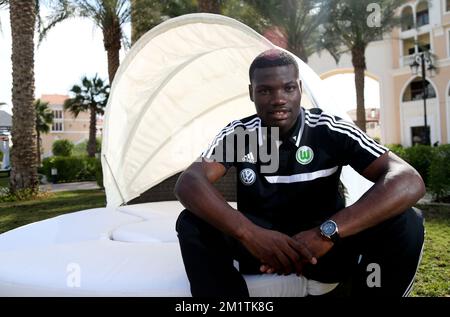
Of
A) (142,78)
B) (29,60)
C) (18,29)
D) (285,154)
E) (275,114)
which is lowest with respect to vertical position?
(285,154)

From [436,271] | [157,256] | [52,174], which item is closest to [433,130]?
[52,174]

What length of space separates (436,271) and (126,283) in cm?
336

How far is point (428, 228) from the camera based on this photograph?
22.0 feet

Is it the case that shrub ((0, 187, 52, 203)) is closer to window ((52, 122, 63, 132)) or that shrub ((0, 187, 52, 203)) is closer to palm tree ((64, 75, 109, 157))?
palm tree ((64, 75, 109, 157))

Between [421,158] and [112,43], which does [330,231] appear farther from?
[112,43]

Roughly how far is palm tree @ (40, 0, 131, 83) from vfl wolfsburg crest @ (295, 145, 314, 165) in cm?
1461

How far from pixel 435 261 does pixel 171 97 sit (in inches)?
154

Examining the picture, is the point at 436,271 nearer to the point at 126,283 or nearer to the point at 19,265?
the point at 126,283

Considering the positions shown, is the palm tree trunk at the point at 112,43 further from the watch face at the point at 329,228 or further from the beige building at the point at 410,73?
the beige building at the point at 410,73

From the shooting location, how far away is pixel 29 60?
11867 millimetres

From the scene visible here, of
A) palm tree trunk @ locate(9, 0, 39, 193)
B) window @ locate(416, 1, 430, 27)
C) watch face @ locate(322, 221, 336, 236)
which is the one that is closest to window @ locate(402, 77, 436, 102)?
window @ locate(416, 1, 430, 27)

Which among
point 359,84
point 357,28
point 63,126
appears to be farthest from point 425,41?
point 63,126

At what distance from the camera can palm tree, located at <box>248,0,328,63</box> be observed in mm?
15430

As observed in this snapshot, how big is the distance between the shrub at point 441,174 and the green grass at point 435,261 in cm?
164
